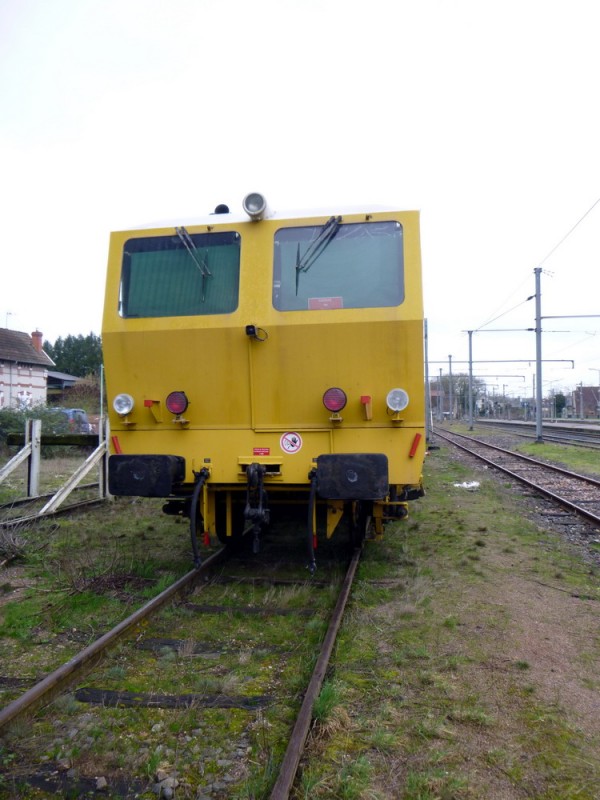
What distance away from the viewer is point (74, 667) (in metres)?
3.63

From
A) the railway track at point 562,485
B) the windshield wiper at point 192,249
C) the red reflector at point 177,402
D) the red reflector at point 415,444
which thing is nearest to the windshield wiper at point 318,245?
the windshield wiper at point 192,249

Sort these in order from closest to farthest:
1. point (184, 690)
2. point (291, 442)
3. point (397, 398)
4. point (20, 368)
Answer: point (184, 690), point (397, 398), point (291, 442), point (20, 368)

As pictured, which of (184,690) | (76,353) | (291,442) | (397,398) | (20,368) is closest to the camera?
(184,690)

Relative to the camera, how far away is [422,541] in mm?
7809

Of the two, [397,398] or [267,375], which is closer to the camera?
[397,398]

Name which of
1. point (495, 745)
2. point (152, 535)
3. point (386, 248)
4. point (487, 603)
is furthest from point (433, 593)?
point (152, 535)

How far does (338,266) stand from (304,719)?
12.0 ft

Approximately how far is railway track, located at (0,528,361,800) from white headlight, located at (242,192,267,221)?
3266 millimetres

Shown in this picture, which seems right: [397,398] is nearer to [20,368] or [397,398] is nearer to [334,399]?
[334,399]

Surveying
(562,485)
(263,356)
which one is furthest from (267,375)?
(562,485)

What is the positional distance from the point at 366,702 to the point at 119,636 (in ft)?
5.72

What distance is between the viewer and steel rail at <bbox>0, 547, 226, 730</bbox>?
3.14 m

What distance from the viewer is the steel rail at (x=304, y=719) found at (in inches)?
102

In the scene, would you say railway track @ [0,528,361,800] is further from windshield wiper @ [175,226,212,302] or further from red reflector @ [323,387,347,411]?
windshield wiper @ [175,226,212,302]
